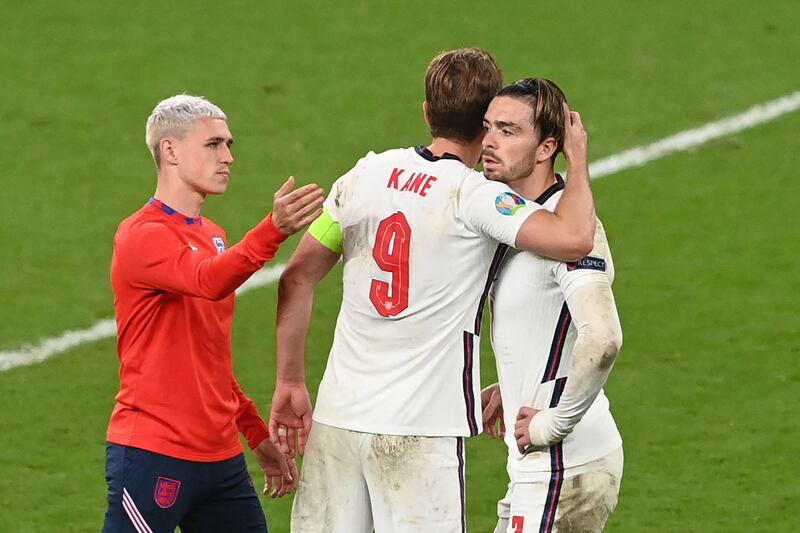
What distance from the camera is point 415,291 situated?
16.6 feet

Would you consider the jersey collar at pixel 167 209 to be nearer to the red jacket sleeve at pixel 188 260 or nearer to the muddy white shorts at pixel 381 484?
the red jacket sleeve at pixel 188 260

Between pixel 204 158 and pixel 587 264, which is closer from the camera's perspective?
pixel 587 264

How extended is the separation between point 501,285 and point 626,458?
10.0 feet

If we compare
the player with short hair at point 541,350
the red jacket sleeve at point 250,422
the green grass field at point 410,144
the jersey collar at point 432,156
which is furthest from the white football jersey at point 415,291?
the green grass field at point 410,144

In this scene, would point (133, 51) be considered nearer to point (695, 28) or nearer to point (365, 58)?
point (365, 58)

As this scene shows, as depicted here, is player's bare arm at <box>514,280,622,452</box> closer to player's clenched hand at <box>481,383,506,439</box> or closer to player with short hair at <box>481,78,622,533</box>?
player with short hair at <box>481,78,622,533</box>

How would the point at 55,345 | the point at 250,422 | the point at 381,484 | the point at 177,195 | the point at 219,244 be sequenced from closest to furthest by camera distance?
1. the point at 381,484
2. the point at 177,195
3. the point at 219,244
4. the point at 250,422
5. the point at 55,345

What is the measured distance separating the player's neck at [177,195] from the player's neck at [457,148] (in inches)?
33.7

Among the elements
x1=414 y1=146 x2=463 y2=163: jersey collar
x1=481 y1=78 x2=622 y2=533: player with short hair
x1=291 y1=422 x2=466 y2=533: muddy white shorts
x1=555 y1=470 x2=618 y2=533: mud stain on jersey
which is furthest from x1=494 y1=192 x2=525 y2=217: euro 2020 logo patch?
x1=555 y1=470 x2=618 y2=533: mud stain on jersey

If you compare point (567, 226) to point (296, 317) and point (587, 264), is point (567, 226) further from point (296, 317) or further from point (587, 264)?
point (296, 317)

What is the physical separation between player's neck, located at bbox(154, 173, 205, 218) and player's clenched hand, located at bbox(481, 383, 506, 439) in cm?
115

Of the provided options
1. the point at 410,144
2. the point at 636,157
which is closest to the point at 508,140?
the point at 410,144

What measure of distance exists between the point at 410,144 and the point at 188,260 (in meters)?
6.91

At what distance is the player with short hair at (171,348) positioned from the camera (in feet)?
17.5
